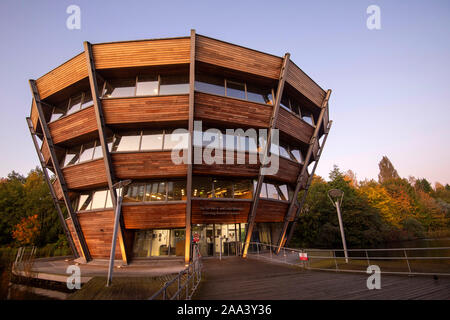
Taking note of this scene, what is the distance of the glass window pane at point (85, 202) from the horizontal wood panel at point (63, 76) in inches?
303

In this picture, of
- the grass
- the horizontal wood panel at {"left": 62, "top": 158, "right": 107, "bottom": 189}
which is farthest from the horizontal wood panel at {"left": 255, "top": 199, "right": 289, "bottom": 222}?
the horizontal wood panel at {"left": 62, "top": 158, "right": 107, "bottom": 189}

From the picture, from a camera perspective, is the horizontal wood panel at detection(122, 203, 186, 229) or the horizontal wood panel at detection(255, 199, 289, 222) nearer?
the horizontal wood panel at detection(122, 203, 186, 229)

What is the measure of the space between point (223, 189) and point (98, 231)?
29.7 feet

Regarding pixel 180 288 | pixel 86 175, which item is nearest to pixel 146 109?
pixel 86 175

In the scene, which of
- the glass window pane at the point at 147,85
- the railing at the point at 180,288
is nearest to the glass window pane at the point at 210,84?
the glass window pane at the point at 147,85

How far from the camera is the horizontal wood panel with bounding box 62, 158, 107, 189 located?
41.6 ft

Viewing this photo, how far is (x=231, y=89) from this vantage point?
13.8m

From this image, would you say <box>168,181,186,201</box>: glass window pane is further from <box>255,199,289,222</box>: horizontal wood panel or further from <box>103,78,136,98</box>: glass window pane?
<box>103,78,136,98</box>: glass window pane

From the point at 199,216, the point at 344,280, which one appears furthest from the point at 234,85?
the point at 344,280

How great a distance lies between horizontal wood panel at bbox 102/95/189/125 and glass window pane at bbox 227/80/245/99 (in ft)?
11.3

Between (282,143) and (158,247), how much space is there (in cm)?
1232

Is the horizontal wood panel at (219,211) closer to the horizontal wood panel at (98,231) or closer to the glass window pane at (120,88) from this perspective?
the horizontal wood panel at (98,231)
